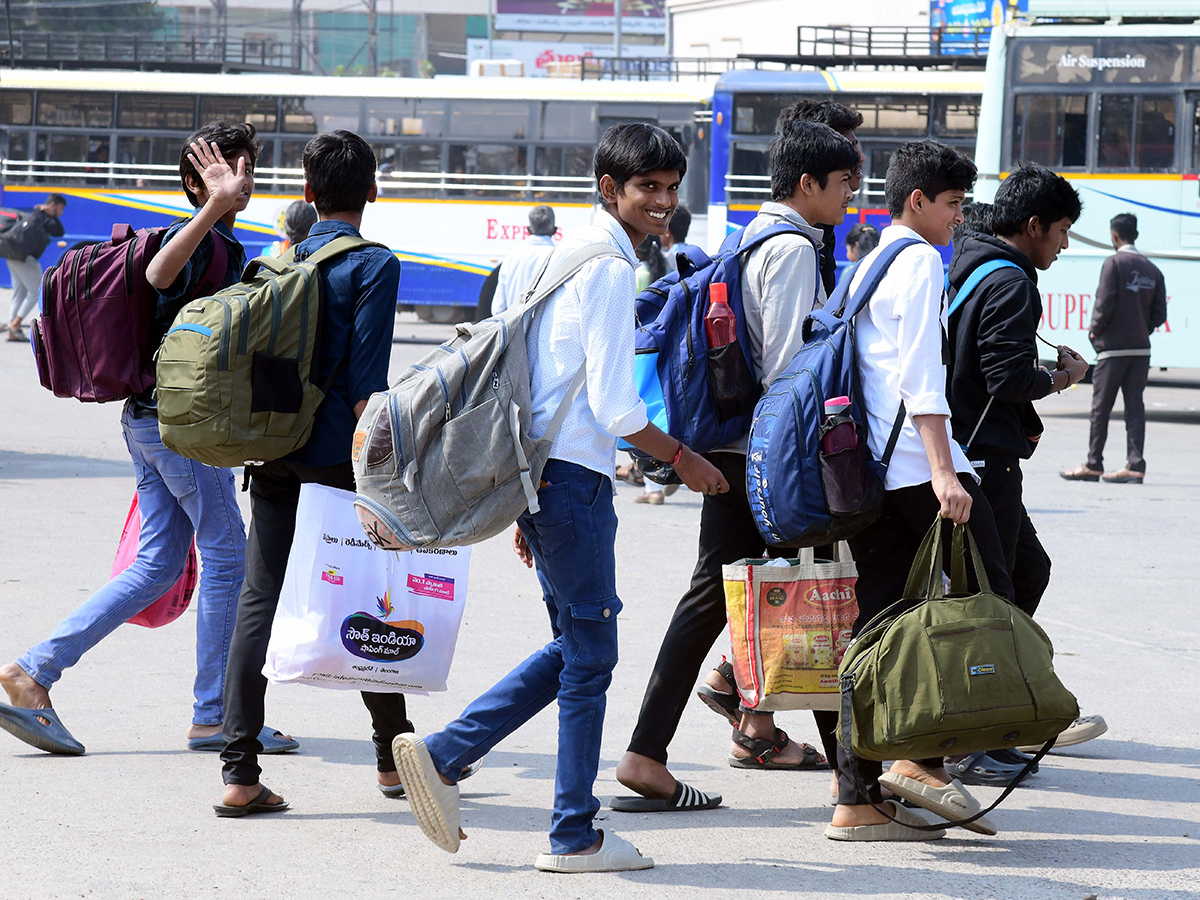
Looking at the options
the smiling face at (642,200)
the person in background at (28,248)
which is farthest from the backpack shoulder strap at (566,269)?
the person in background at (28,248)

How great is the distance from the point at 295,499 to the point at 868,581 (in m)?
1.61

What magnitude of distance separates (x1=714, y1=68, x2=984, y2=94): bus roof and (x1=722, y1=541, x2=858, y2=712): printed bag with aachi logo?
633 inches

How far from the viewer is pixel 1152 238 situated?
15.6 metres

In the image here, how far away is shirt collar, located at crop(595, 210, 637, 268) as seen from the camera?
366 cm

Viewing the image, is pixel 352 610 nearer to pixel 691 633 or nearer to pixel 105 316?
pixel 691 633

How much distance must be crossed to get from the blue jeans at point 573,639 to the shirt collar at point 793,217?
3.66ft

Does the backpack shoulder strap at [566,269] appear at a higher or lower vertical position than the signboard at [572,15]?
lower

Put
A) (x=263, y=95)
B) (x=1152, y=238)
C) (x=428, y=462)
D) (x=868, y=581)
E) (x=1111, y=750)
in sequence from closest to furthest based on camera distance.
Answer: (x=428, y=462)
(x=868, y=581)
(x=1111, y=750)
(x=1152, y=238)
(x=263, y=95)

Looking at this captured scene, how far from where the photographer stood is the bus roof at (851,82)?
19047mm

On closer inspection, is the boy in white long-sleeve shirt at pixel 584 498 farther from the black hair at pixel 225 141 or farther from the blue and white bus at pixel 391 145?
the blue and white bus at pixel 391 145

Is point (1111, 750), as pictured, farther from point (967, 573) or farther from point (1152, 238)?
point (1152, 238)

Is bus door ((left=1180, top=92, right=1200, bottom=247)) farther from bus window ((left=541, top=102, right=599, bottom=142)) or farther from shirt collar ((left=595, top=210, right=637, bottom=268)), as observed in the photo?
shirt collar ((left=595, top=210, right=637, bottom=268))

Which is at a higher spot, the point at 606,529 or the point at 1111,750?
the point at 606,529

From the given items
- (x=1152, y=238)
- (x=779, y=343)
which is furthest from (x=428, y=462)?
(x=1152, y=238)
